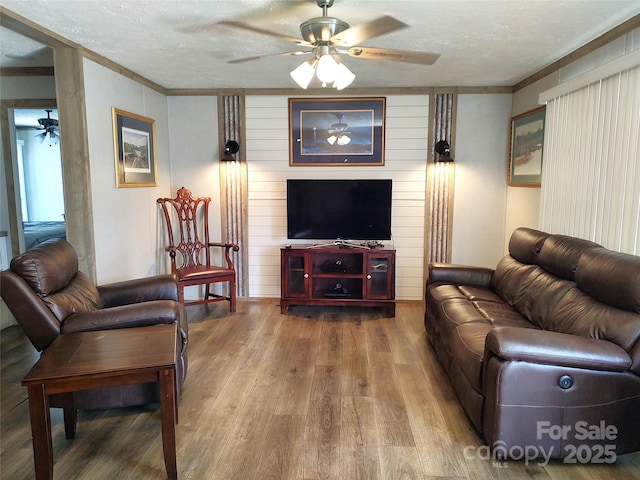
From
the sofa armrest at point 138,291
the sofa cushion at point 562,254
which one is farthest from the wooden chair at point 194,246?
the sofa cushion at point 562,254

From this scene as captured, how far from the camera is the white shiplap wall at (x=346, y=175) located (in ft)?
15.6

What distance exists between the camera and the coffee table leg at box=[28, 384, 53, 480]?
1.79 meters

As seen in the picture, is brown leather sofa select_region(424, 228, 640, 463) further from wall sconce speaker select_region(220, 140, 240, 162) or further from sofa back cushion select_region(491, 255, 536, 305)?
wall sconce speaker select_region(220, 140, 240, 162)

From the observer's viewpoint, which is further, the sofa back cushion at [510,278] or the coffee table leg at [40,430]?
the sofa back cushion at [510,278]

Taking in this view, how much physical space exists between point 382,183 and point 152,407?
10.1 feet

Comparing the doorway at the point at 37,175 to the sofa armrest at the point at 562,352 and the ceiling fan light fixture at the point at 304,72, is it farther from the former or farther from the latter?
the sofa armrest at the point at 562,352

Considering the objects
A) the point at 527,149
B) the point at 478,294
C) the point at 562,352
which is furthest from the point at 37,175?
the point at 562,352

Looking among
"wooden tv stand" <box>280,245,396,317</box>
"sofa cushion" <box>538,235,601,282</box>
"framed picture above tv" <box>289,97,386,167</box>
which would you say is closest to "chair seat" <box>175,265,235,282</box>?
"wooden tv stand" <box>280,245,396,317</box>

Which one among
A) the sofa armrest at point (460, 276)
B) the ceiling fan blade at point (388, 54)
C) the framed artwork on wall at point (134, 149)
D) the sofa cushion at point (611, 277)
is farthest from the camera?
the sofa armrest at point (460, 276)

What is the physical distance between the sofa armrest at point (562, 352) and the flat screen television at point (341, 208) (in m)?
2.65

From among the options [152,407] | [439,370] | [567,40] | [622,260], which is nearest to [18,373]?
[152,407]

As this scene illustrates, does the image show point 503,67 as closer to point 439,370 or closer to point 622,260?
point 622,260

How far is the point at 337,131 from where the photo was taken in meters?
4.80

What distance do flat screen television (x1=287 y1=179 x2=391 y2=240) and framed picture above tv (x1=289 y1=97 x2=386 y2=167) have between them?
34cm
